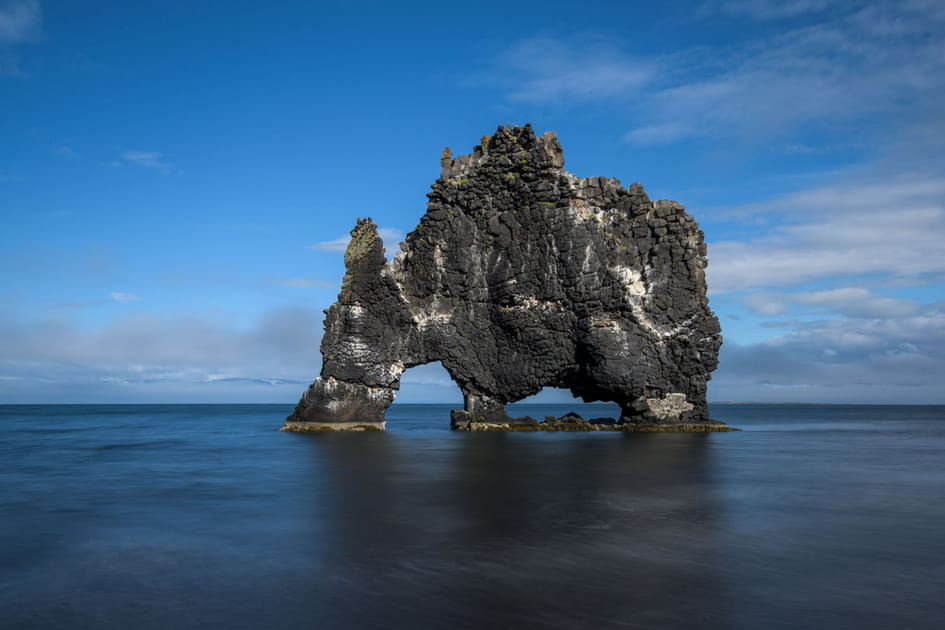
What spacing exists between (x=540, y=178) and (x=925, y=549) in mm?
33956

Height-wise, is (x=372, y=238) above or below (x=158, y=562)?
above

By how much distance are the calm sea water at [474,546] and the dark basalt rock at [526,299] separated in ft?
60.3

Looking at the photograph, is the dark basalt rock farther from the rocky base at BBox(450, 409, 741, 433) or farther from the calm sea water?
the calm sea water

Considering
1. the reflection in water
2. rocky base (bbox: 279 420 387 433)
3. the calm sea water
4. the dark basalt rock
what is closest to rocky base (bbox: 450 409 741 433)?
the dark basalt rock

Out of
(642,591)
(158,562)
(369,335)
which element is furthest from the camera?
(369,335)

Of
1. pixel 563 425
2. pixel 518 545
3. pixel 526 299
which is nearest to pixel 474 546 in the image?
pixel 518 545

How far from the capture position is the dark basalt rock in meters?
41.9

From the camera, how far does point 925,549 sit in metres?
11.1

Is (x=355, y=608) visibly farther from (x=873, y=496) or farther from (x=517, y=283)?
(x=517, y=283)

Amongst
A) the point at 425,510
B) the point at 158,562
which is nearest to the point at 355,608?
the point at 158,562

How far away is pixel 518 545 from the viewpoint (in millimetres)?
10867

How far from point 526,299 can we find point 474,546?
32.2 meters

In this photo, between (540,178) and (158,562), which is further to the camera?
(540,178)

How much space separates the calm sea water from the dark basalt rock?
18.4m
